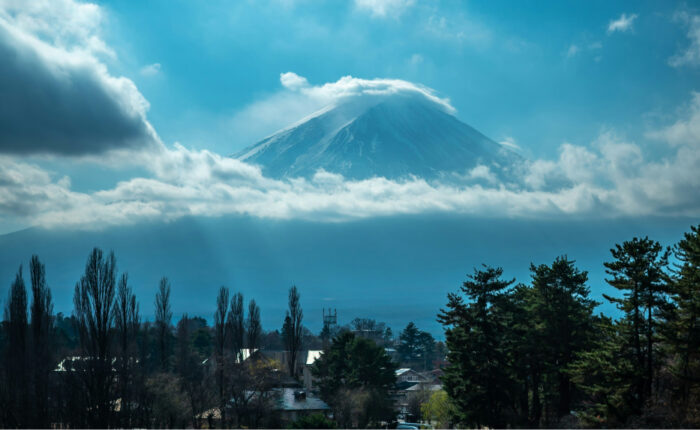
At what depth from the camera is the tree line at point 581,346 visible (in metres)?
26.0

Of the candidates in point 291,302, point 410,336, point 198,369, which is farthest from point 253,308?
point 410,336

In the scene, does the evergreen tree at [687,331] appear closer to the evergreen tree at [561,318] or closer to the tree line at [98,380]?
the evergreen tree at [561,318]

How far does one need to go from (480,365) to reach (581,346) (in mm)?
5372

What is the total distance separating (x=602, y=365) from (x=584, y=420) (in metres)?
3.21

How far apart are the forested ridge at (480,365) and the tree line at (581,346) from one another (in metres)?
0.08

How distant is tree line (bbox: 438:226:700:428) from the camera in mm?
25969

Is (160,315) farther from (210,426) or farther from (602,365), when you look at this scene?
(602,365)

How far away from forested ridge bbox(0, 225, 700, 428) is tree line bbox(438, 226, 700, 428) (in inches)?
3.0

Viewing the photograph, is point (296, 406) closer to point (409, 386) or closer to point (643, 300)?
point (643, 300)

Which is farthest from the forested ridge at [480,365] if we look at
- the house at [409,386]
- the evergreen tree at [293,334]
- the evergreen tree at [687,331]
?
the house at [409,386]

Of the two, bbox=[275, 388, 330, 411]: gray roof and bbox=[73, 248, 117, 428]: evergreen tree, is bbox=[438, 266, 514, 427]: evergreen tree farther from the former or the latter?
bbox=[73, 248, 117, 428]: evergreen tree

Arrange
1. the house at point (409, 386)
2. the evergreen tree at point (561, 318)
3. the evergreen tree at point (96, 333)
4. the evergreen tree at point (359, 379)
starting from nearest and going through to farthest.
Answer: the evergreen tree at point (561, 318), the evergreen tree at point (96, 333), the evergreen tree at point (359, 379), the house at point (409, 386)

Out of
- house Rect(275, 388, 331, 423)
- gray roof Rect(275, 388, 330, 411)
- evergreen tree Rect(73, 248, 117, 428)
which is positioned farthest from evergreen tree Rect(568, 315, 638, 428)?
evergreen tree Rect(73, 248, 117, 428)

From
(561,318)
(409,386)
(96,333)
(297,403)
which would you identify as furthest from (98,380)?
(409,386)
